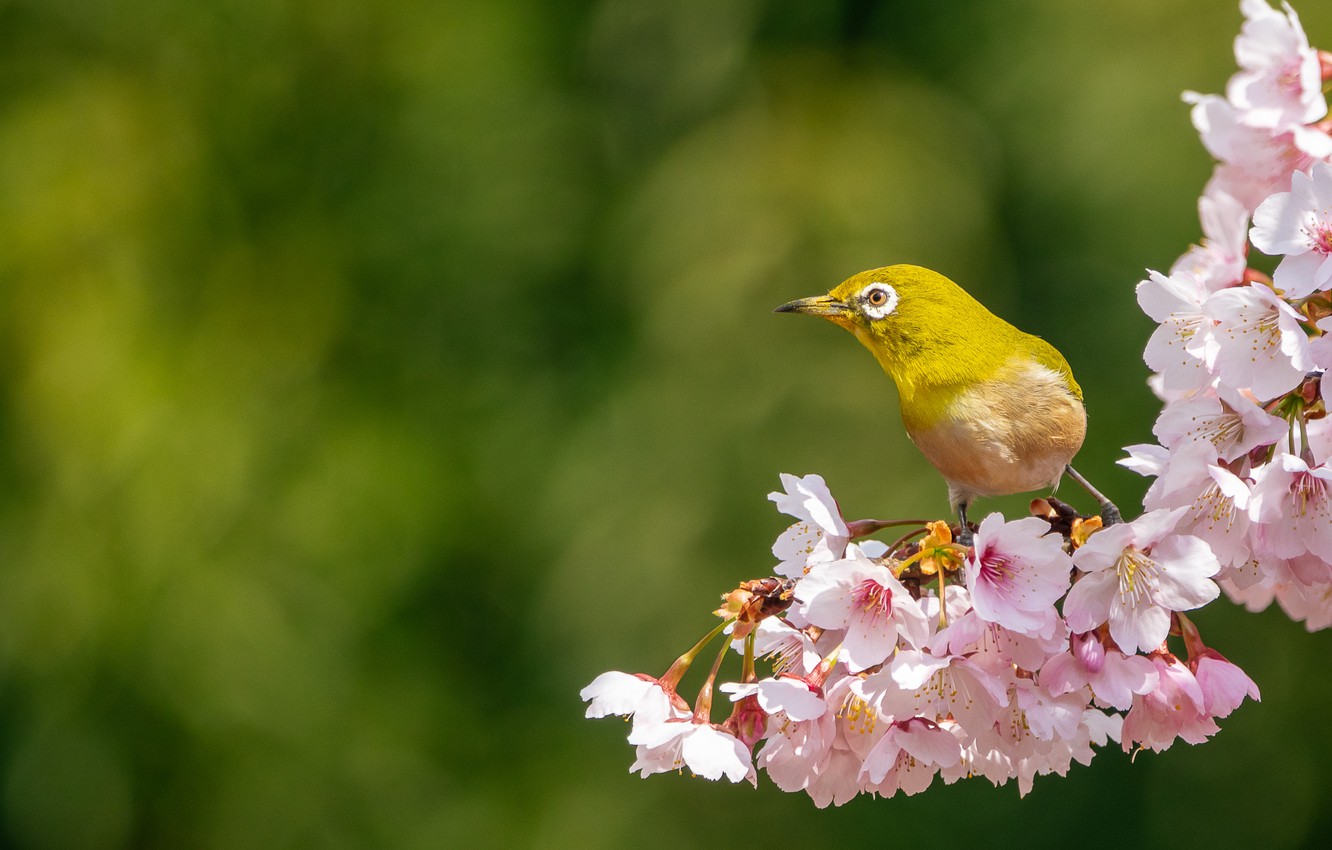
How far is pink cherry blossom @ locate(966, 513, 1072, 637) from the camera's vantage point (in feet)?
3.36

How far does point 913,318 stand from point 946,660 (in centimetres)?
57

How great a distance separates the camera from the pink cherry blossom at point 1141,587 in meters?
1.05

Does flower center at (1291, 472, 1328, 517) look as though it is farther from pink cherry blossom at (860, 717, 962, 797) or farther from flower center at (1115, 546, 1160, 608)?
pink cherry blossom at (860, 717, 962, 797)

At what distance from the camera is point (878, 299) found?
155 centimetres

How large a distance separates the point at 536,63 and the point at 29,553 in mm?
2269

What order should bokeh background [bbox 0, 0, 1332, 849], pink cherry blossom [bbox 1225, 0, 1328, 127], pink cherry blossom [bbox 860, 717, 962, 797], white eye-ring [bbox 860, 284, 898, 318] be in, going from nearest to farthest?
pink cherry blossom [bbox 860, 717, 962, 797]
pink cherry blossom [bbox 1225, 0, 1328, 127]
white eye-ring [bbox 860, 284, 898, 318]
bokeh background [bbox 0, 0, 1332, 849]

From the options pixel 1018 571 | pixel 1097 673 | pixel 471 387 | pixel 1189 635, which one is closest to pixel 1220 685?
pixel 1189 635

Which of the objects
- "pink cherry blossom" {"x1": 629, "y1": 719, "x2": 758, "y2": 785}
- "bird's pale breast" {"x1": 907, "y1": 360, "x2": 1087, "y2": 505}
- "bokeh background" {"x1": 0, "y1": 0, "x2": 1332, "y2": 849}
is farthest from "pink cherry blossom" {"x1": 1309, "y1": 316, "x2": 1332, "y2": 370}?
"bokeh background" {"x1": 0, "y1": 0, "x2": 1332, "y2": 849}

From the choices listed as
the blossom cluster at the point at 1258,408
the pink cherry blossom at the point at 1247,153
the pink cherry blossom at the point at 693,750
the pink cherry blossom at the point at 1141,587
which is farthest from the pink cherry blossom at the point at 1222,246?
the pink cherry blossom at the point at 693,750

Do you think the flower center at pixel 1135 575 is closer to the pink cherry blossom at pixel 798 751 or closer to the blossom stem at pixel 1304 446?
the blossom stem at pixel 1304 446

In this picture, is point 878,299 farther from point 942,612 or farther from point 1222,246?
point 942,612

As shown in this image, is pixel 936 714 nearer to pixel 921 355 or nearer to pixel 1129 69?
pixel 921 355

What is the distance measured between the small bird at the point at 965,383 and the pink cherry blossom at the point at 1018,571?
0.39m

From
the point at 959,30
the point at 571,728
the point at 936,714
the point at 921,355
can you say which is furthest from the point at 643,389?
the point at 936,714
